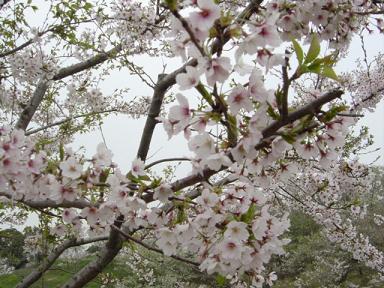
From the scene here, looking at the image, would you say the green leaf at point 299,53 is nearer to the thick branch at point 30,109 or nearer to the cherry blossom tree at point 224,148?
the cherry blossom tree at point 224,148

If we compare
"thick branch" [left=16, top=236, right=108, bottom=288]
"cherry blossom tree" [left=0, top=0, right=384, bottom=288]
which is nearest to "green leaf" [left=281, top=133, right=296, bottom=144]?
"cherry blossom tree" [left=0, top=0, right=384, bottom=288]

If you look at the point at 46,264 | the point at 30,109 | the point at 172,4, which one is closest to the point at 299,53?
the point at 172,4

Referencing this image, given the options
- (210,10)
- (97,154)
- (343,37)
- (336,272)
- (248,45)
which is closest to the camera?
(210,10)

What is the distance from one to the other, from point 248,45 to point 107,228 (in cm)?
141

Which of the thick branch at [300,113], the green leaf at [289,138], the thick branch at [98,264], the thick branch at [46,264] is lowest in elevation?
the green leaf at [289,138]

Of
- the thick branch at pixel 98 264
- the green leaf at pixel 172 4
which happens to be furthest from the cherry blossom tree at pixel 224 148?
the thick branch at pixel 98 264

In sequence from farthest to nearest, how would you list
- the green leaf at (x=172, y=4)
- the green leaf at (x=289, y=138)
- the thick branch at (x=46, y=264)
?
the thick branch at (x=46, y=264) < the green leaf at (x=289, y=138) < the green leaf at (x=172, y=4)

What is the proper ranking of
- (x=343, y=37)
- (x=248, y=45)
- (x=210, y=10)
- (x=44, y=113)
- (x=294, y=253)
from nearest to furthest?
(x=210, y=10) → (x=248, y=45) → (x=343, y=37) → (x=44, y=113) → (x=294, y=253)

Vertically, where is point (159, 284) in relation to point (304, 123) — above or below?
above

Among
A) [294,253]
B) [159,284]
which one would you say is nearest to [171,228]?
[159,284]

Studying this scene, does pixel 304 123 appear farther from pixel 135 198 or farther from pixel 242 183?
pixel 135 198

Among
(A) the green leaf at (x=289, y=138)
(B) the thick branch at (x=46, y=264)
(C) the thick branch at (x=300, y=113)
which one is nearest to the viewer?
(C) the thick branch at (x=300, y=113)

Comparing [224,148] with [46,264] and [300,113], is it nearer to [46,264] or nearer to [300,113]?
[300,113]

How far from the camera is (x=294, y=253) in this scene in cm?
1381
